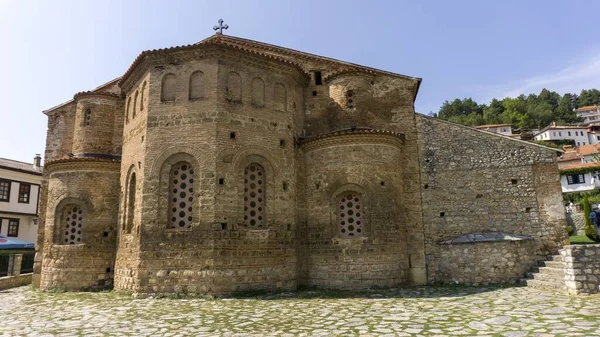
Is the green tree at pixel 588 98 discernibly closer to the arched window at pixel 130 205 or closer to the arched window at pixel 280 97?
the arched window at pixel 280 97

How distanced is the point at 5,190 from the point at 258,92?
2450 cm

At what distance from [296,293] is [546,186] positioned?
8.93m

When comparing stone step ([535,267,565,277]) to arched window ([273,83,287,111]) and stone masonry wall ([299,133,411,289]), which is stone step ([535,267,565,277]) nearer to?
stone masonry wall ([299,133,411,289])

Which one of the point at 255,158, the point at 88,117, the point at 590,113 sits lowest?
the point at 255,158

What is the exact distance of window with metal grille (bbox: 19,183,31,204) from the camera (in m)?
28.5

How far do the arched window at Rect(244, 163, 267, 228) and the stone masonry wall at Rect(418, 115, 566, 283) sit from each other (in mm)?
5727

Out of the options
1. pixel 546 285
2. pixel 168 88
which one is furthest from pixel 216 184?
pixel 546 285

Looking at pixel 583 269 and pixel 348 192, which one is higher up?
pixel 348 192

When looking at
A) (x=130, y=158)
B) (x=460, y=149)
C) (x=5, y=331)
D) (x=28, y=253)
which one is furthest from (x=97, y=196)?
(x=460, y=149)

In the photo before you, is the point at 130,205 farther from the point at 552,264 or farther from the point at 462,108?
the point at 462,108

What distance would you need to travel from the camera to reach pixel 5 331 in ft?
23.4

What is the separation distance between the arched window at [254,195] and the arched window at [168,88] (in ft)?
10.7

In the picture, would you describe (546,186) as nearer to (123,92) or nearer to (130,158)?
(130,158)

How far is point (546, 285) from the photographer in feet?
35.0
